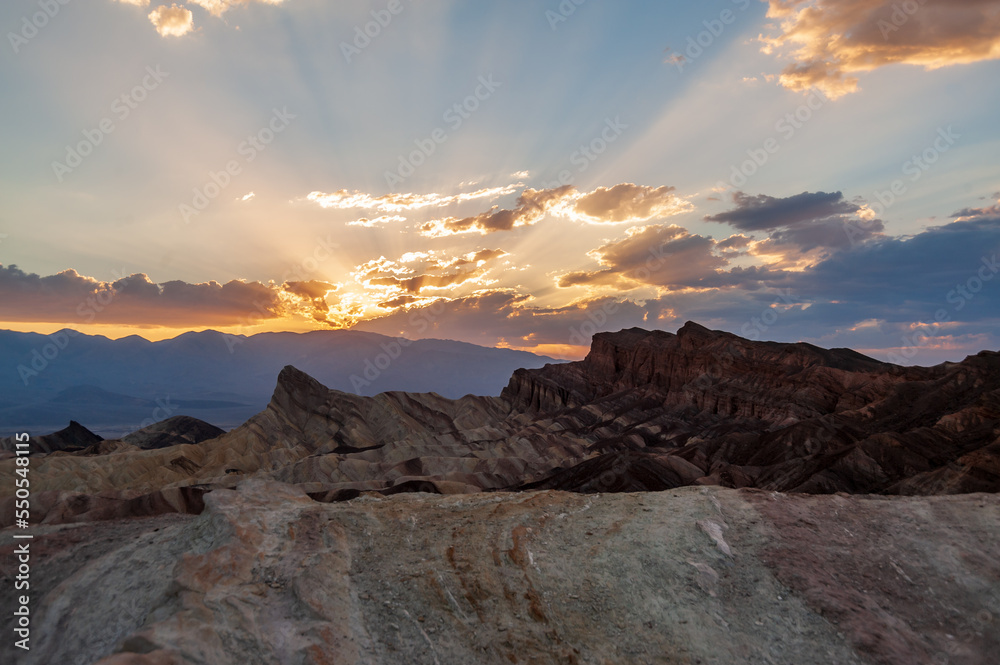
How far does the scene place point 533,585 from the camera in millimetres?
14188

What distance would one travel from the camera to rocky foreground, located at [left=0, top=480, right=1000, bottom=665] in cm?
1186

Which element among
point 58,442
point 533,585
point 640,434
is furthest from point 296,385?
point 533,585

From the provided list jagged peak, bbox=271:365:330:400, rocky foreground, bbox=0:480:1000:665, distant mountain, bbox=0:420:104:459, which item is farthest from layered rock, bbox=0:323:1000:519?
rocky foreground, bbox=0:480:1000:665

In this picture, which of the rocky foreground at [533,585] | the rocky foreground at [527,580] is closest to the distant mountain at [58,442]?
the rocky foreground at [527,580]

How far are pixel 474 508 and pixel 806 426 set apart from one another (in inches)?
1938

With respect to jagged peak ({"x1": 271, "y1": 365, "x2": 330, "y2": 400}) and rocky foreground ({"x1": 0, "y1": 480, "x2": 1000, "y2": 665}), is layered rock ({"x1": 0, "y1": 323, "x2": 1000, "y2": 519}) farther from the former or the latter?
rocky foreground ({"x1": 0, "y1": 480, "x2": 1000, "y2": 665})

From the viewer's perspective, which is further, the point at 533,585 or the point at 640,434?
the point at 640,434

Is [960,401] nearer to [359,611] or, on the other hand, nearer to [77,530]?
[359,611]

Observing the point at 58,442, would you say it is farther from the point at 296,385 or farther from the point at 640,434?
the point at 640,434

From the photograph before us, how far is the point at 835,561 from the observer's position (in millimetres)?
14805

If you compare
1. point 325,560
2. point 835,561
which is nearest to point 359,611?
point 325,560

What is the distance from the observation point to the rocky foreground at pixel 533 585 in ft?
38.9

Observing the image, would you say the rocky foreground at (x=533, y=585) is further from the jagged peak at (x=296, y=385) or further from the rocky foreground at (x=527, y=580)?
the jagged peak at (x=296, y=385)

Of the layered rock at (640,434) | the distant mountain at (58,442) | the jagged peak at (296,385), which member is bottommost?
the distant mountain at (58,442)
